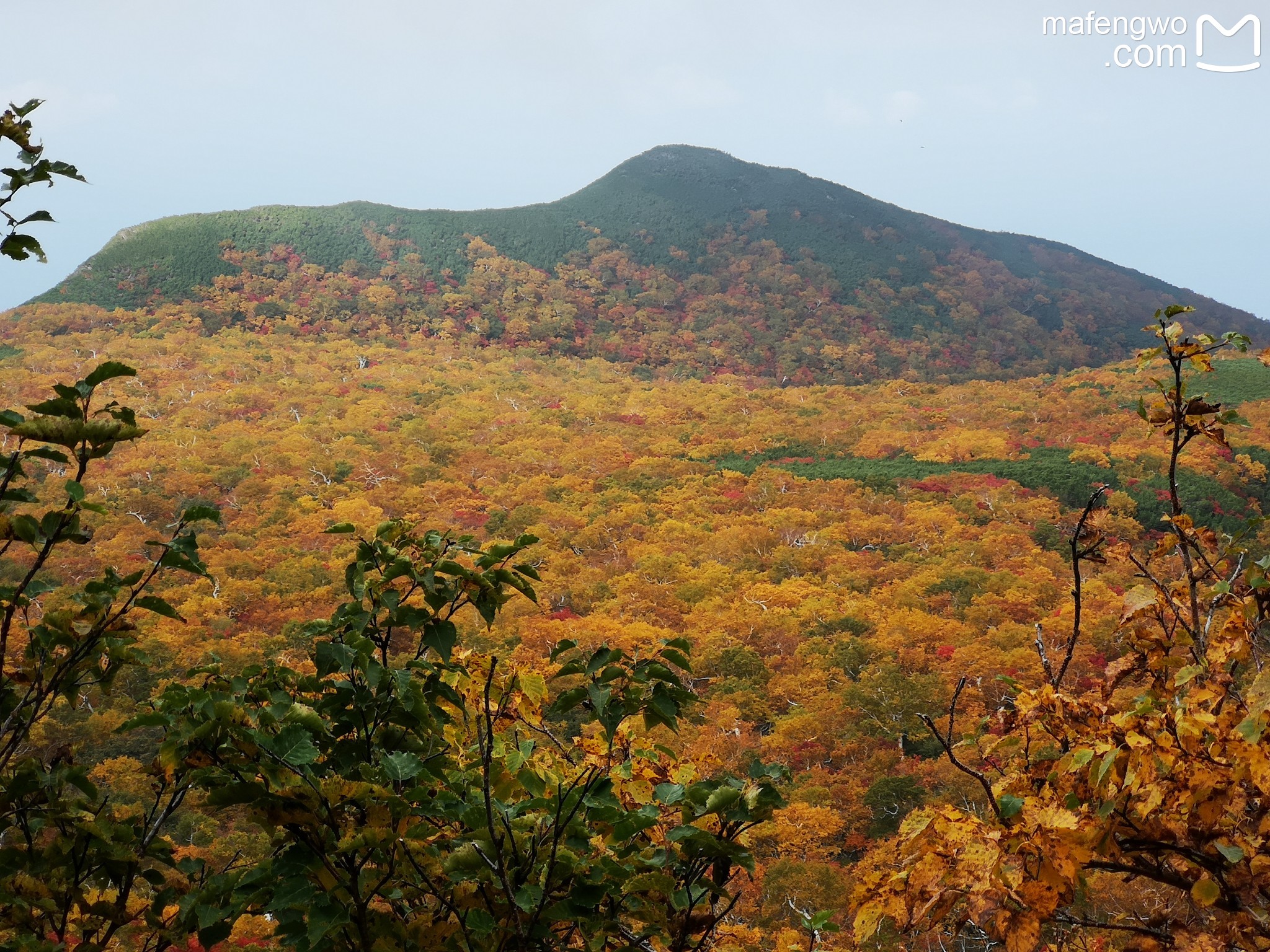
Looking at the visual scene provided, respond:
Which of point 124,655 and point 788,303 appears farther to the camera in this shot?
point 788,303

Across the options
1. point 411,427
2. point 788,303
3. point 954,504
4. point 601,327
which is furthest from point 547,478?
point 788,303

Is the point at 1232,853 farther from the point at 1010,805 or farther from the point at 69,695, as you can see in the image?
the point at 69,695

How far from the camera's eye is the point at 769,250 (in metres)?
37.0

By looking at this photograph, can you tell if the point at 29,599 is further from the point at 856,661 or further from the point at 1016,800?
the point at 856,661

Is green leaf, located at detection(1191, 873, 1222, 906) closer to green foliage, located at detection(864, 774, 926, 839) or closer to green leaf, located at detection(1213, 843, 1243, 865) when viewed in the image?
green leaf, located at detection(1213, 843, 1243, 865)

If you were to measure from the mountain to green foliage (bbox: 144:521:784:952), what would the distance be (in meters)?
28.3

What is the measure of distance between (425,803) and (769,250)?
37598mm

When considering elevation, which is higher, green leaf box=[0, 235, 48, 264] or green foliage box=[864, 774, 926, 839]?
green leaf box=[0, 235, 48, 264]

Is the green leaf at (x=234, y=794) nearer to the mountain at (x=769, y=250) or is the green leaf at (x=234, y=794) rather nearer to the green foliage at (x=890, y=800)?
the green foliage at (x=890, y=800)

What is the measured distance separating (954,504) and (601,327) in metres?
17.2

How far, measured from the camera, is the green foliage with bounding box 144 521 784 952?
51.4 inches

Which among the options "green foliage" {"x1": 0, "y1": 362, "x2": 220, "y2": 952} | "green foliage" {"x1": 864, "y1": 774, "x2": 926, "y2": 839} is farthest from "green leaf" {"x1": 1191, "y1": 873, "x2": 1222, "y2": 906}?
"green foliage" {"x1": 864, "y1": 774, "x2": 926, "y2": 839}

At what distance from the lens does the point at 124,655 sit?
181 centimetres

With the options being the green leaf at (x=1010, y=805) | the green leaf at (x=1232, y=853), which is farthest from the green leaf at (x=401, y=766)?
the green leaf at (x=1232, y=853)
